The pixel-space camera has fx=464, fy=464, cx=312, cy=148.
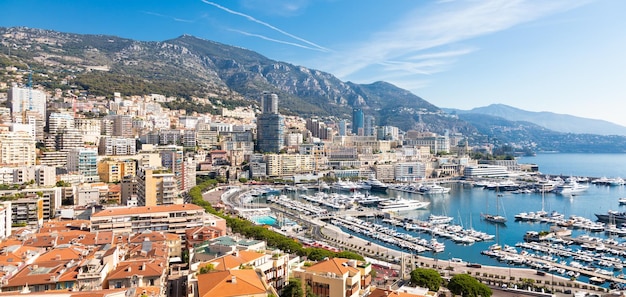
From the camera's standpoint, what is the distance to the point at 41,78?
6750 centimetres

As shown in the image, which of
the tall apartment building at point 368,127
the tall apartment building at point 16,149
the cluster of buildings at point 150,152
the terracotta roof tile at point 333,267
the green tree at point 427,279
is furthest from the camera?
the tall apartment building at point 368,127

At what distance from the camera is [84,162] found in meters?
38.4

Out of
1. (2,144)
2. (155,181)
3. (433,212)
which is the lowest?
(433,212)

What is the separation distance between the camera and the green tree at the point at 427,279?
15.7 meters

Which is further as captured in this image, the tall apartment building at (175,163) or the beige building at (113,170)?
the tall apartment building at (175,163)

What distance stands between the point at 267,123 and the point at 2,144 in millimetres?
37594

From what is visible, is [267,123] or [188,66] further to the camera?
[188,66]

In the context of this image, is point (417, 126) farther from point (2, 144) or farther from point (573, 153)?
point (2, 144)

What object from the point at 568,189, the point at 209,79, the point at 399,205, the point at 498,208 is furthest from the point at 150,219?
the point at 209,79

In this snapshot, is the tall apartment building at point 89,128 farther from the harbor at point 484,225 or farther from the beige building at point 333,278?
the beige building at point 333,278

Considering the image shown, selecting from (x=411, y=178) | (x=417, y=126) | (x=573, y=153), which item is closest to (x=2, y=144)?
(x=411, y=178)

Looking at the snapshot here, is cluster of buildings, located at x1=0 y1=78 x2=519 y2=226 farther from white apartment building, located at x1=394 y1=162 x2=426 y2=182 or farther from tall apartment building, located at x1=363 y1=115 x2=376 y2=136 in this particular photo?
tall apartment building, located at x1=363 y1=115 x2=376 y2=136

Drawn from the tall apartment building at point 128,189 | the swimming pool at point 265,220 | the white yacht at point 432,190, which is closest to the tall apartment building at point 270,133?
the white yacht at point 432,190

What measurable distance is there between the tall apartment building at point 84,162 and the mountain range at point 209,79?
31.6m
